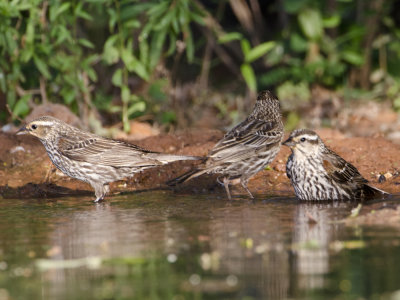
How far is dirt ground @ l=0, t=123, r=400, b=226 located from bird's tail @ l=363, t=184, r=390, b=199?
1.72ft

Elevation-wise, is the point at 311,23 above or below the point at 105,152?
above

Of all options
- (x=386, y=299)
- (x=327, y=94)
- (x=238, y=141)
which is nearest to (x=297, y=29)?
(x=327, y=94)

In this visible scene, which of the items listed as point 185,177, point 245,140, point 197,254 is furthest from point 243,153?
point 197,254

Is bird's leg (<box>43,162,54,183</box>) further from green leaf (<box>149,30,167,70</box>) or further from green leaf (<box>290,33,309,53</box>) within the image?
green leaf (<box>290,33,309,53</box>)

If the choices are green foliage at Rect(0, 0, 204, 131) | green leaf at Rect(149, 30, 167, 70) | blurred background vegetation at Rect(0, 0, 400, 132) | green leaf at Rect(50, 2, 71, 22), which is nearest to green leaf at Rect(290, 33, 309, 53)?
blurred background vegetation at Rect(0, 0, 400, 132)

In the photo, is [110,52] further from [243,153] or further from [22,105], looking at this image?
[243,153]

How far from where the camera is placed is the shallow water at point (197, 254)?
5082 mm

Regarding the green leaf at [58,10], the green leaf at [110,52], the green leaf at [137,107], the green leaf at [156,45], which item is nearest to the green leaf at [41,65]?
the green leaf at [58,10]

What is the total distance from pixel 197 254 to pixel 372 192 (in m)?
3.79

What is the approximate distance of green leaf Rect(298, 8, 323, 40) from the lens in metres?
15.5

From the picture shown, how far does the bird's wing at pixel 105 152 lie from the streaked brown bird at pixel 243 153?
2.94ft

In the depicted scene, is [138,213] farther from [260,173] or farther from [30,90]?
[30,90]

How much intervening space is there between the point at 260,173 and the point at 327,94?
6646 mm

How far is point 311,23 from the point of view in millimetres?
15617
